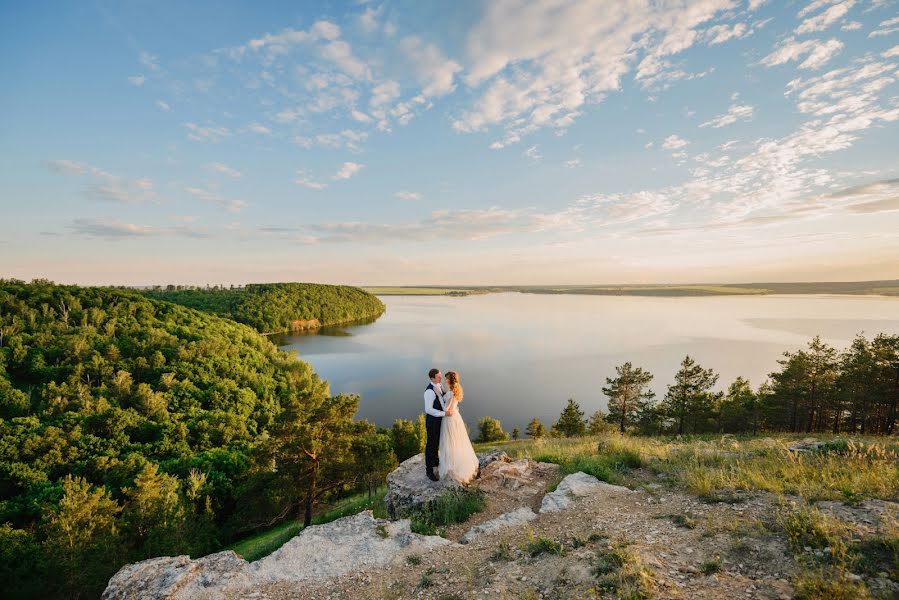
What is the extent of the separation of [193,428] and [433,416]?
148 feet

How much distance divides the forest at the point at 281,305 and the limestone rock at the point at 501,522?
131 m

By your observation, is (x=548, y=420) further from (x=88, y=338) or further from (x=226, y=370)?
(x=88, y=338)

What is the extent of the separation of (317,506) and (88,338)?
182 feet

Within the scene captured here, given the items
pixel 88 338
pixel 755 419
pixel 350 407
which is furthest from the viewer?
pixel 88 338

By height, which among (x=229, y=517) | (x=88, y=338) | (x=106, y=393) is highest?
(x=88, y=338)

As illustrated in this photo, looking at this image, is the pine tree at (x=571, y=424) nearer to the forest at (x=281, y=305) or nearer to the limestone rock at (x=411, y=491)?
the limestone rock at (x=411, y=491)

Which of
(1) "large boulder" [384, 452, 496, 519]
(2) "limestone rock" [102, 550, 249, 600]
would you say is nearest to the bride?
(1) "large boulder" [384, 452, 496, 519]

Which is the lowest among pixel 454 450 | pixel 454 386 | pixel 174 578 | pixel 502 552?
pixel 174 578

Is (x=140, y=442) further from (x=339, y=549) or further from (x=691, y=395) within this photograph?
(x=691, y=395)

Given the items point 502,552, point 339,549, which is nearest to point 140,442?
point 339,549

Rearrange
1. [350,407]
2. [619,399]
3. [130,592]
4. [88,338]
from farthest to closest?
1. [88,338]
2. [619,399]
3. [350,407]
4. [130,592]

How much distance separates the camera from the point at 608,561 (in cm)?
512

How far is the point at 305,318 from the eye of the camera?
144 meters

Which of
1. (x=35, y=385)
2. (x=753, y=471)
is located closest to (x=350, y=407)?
(x=753, y=471)
